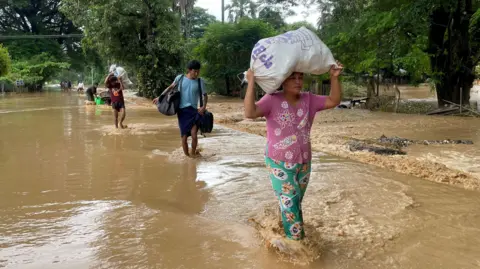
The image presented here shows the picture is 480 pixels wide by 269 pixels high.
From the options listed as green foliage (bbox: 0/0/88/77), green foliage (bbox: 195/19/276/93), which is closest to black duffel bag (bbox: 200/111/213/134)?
green foliage (bbox: 195/19/276/93)

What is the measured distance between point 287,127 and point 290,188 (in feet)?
1.43

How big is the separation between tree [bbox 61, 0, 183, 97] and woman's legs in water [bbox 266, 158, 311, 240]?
21.5m

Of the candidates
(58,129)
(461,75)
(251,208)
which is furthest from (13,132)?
(461,75)

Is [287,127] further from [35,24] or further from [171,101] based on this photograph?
[35,24]

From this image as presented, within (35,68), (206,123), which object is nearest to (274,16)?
(35,68)

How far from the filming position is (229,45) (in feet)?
88.8

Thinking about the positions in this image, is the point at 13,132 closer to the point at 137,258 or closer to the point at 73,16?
the point at 137,258

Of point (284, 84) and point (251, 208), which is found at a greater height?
point (284, 84)

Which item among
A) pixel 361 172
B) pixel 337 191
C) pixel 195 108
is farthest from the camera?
pixel 195 108

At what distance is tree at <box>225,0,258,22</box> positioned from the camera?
44.4m

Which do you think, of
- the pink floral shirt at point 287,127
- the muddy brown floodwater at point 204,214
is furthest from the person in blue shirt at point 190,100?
the pink floral shirt at point 287,127

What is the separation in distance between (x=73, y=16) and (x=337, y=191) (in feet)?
81.8

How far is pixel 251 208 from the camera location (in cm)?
426

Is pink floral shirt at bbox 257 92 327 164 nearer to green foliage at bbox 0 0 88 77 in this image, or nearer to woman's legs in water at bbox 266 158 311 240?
woman's legs in water at bbox 266 158 311 240
